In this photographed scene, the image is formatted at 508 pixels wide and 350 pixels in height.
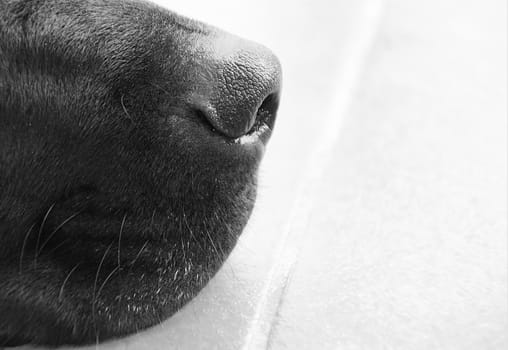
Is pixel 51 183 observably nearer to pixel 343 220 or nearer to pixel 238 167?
pixel 238 167

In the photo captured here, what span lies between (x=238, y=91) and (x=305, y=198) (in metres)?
0.41

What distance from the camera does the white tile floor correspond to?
1017mm

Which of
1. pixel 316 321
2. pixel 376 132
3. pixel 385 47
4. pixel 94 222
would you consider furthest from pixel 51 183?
pixel 385 47

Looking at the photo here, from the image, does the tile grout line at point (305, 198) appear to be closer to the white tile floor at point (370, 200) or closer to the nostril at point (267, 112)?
the white tile floor at point (370, 200)

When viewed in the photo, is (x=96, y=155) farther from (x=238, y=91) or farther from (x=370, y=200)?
(x=370, y=200)

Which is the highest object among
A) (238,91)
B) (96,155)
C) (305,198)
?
(238,91)

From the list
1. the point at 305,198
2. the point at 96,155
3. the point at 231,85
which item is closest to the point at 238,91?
the point at 231,85

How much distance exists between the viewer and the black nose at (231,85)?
884 millimetres

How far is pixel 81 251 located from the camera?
910mm

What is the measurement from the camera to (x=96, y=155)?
890 millimetres

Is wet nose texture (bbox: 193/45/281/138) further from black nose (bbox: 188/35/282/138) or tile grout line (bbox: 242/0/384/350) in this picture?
tile grout line (bbox: 242/0/384/350)

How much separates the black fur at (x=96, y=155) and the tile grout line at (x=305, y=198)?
177 mm

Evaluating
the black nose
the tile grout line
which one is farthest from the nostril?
the tile grout line

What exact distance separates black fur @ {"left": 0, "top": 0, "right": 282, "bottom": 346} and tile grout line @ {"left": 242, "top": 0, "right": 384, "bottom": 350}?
0.18m
